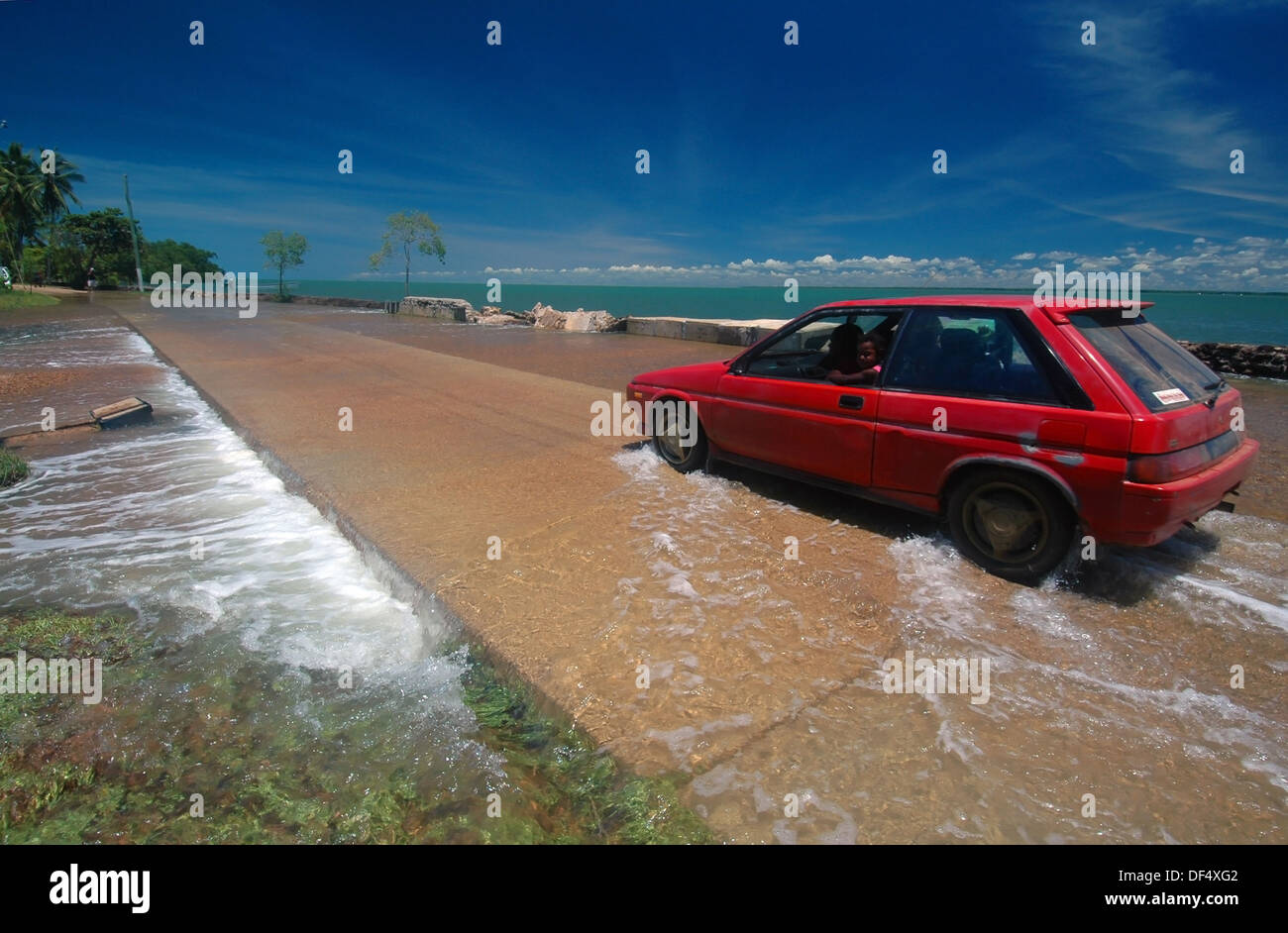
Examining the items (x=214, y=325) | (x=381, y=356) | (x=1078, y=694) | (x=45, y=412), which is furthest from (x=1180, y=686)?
(x=214, y=325)

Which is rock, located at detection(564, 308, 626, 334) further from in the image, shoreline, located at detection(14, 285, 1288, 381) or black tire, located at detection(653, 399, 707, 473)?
black tire, located at detection(653, 399, 707, 473)

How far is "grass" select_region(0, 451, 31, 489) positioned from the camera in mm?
5898

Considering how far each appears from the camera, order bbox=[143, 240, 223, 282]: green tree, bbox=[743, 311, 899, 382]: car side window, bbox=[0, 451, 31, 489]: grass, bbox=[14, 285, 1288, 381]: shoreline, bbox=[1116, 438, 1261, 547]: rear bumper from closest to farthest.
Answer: bbox=[1116, 438, 1261, 547]: rear bumper, bbox=[743, 311, 899, 382]: car side window, bbox=[0, 451, 31, 489]: grass, bbox=[14, 285, 1288, 381]: shoreline, bbox=[143, 240, 223, 282]: green tree

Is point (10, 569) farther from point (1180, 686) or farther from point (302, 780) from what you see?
point (1180, 686)

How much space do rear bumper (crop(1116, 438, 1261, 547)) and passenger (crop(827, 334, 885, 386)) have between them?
1.58 metres

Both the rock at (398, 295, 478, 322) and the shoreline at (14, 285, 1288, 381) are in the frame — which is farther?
the rock at (398, 295, 478, 322)

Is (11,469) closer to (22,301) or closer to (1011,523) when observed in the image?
(1011,523)

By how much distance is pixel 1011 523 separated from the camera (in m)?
3.70

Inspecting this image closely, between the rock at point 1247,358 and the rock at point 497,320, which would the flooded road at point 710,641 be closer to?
the rock at point 1247,358

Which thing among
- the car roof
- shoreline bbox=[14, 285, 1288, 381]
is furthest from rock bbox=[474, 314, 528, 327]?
the car roof

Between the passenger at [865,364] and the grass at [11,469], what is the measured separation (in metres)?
7.13

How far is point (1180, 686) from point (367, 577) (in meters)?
4.19

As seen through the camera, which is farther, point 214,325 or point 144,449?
point 214,325
